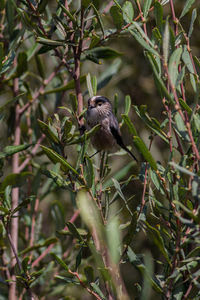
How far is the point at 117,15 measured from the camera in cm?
152

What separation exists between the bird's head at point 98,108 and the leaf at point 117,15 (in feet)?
2.60

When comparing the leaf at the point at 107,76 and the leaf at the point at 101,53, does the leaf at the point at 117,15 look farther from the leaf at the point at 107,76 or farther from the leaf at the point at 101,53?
→ the leaf at the point at 107,76

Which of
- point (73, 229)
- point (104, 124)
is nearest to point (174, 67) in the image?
point (73, 229)

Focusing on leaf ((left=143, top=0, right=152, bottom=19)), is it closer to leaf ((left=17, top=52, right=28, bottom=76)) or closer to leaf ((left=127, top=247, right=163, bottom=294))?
leaf ((left=17, top=52, right=28, bottom=76))

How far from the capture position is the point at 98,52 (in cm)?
175

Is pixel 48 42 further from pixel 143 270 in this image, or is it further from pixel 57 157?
pixel 143 270

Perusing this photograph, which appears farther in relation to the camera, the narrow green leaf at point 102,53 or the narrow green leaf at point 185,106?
the narrow green leaf at point 102,53

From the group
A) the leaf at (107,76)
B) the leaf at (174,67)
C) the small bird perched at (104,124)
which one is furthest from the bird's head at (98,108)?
the leaf at (174,67)

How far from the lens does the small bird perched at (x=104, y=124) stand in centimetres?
235

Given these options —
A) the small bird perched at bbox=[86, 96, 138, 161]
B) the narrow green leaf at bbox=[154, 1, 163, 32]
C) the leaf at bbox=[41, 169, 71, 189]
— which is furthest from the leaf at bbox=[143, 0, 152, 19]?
the small bird perched at bbox=[86, 96, 138, 161]

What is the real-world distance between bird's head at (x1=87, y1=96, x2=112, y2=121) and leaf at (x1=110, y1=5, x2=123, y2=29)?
0.79m

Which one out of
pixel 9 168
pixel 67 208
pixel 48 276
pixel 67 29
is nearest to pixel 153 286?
pixel 67 29

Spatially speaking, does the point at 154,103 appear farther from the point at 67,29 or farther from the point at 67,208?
the point at 67,29

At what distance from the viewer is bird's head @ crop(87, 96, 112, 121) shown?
241 cm
